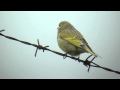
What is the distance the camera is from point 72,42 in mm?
4164

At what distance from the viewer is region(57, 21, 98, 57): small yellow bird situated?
3.99 metres

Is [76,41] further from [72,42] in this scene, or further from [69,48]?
[69,48]

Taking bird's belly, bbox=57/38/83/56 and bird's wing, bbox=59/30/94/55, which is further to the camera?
bird's belly, bbox=57/38/83/56

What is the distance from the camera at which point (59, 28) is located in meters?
5.11

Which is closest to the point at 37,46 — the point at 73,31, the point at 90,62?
the point at 90,62

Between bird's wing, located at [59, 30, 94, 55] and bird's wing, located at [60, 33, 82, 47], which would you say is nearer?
bird's wing, located at [59, 30, 94, 55]

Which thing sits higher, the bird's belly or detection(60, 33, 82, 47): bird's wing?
detection(60, 33, 82, 47): bird's wing

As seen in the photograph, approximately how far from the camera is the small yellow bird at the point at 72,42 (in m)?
3.99

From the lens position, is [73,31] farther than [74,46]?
Yes

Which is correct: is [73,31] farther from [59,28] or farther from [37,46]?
[37,46]

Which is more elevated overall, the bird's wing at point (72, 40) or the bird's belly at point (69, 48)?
the bird's wing at point (72, 40)

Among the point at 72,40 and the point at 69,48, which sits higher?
the point at 72,40

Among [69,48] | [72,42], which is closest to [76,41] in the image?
[72,42]

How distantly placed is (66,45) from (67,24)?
3.24 feet
